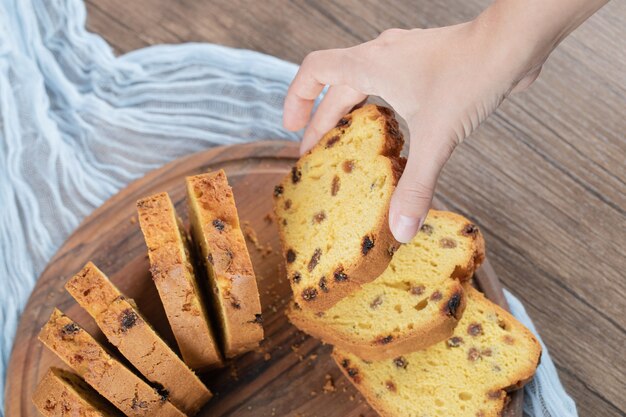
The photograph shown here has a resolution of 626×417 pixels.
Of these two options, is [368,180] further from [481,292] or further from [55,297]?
[55,297]

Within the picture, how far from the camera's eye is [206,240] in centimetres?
247

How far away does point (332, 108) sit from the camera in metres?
2.95

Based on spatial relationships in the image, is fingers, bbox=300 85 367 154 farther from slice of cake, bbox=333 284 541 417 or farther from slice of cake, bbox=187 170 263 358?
slice of cake, bbox=333 284 541 417

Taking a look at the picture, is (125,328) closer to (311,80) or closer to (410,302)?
(410,302)

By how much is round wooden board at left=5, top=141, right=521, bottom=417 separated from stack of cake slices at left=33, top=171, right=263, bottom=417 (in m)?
0.36

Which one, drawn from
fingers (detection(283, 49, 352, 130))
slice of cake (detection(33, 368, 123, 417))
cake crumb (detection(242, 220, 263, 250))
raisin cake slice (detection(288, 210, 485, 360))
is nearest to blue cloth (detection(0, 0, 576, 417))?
fingers (detection(283, 49, 352, 130))

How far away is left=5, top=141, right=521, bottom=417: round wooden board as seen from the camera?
2.93 meters

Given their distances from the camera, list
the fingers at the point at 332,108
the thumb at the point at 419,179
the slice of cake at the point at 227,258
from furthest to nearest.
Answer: the fingers at the point at 332,108 → the slice of cake at the point at 227,258 → the thumb at the point at 419,179

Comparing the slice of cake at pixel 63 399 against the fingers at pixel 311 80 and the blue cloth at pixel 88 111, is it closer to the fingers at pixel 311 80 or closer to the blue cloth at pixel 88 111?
the blue cloth at pixel 88 111

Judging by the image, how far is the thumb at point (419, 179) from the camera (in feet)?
7.52

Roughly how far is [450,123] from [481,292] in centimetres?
102

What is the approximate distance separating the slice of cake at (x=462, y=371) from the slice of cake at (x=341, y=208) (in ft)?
1.52

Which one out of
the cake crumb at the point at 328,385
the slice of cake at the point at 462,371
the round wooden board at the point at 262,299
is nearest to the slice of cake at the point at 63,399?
the round wooden board at the point at 262,299

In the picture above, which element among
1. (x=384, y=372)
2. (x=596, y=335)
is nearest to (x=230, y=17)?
(x=384, y=372)
